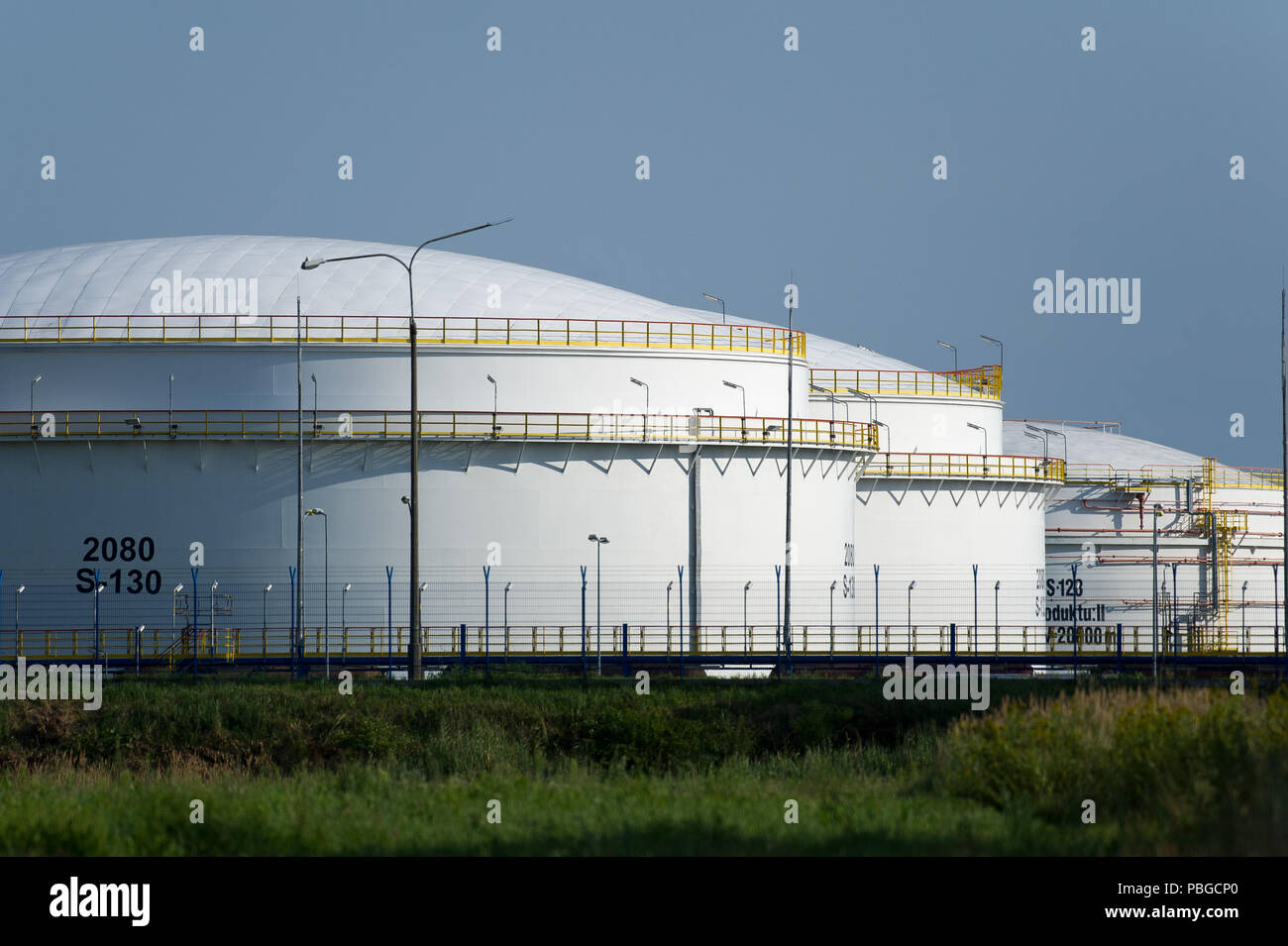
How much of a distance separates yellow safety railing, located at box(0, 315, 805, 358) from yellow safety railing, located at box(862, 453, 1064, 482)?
10.7m

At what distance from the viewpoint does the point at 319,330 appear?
45.0 metres

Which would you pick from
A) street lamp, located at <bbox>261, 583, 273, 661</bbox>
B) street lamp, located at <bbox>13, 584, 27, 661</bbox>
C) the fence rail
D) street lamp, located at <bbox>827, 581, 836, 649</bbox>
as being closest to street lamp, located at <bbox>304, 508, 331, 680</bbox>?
the fence rail

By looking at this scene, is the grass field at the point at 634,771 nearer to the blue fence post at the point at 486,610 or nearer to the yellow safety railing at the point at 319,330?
the blue fence post at the point at 486,610

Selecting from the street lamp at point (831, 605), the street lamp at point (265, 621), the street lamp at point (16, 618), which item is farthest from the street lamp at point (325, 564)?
the street lamp at point (831, 605)

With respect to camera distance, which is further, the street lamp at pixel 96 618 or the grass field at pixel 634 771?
the street lamp at pixel 96 618

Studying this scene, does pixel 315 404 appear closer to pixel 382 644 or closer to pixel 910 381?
pixel 382 644

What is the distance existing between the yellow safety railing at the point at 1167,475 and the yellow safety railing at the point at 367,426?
28125 millimetres

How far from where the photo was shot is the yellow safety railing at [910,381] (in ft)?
194

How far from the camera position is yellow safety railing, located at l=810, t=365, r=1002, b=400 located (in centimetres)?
5916

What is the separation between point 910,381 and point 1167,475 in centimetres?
1657

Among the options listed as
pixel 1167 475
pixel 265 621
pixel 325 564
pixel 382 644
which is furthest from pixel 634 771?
pixel 1167 475

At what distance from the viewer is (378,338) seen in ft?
145

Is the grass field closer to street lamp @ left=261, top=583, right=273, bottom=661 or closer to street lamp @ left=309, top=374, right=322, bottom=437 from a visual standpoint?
street lamp @ left=261, top=583, right=273, bottom=661
